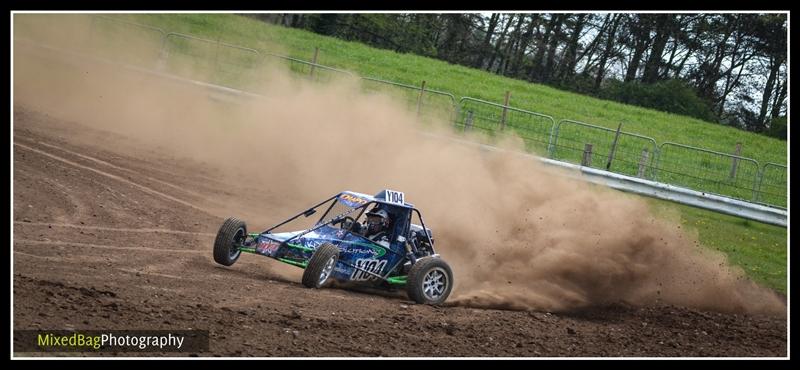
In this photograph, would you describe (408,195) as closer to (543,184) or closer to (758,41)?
(543,184)

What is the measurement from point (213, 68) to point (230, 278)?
15.3 meters

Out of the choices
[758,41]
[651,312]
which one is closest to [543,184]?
[651,312]

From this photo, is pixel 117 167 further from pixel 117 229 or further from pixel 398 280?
pixel 398 280

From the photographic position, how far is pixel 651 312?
12.8 m

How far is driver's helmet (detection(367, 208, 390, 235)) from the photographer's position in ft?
41.5

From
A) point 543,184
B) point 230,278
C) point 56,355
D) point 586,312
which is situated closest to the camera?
point 56,355

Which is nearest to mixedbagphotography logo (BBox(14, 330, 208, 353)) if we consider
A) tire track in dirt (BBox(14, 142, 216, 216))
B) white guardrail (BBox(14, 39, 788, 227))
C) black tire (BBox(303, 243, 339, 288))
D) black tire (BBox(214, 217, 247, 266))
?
black tire (BBox(303, 243, 339, 288))

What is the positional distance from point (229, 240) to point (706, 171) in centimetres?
1451

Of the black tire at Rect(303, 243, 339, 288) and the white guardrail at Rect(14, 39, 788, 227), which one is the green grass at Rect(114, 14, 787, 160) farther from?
the black tire at Rect(303, 243, 339, 288)

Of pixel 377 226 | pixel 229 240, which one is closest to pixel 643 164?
pixel 377 226

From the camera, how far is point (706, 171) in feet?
74.2

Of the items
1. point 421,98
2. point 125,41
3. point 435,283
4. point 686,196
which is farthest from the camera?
point 125,41

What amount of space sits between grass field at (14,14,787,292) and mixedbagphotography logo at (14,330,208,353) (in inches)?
480

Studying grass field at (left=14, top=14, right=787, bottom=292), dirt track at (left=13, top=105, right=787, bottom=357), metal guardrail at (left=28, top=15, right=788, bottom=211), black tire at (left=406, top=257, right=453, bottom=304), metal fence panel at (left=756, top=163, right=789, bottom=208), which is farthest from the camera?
metal guardrail at (left=28, top=15, right=788, bottom=211)
